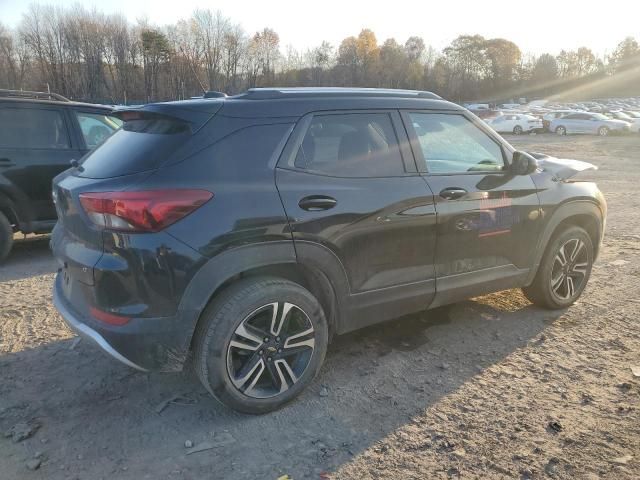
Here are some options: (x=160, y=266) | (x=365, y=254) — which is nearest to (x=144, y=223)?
(x=160, y=266)

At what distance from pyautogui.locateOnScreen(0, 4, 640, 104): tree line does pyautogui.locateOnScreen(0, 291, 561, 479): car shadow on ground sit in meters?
53.4

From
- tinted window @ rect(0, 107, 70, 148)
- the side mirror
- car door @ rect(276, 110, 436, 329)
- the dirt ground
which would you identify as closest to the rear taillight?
car door @ rect(276, 110, 436, 329)

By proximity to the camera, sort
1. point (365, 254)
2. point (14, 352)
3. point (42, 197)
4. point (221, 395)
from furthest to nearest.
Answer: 1. point (42, 197)
2. point (14, 352)
3. point (365, 254)
4. point (221, 395)

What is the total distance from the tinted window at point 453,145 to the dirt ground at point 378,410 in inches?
53.2

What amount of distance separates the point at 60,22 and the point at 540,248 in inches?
3408

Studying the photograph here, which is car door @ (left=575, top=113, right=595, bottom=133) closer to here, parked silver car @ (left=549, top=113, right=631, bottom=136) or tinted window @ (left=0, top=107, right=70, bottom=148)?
parked silver car @ (left=549, top=113, right=631, bottom=136)

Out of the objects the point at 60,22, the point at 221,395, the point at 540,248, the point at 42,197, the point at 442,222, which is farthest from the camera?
the point at 60,22

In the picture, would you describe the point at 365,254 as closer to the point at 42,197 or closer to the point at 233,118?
the point at 233,118

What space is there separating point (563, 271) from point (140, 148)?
3.62 metres

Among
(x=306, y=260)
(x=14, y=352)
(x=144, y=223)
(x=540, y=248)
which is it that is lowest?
(x=14, y=352)

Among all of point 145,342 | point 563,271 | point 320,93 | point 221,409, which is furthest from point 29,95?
point 563,271

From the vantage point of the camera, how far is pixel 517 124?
35.9m

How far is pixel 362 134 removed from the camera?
3342 mm

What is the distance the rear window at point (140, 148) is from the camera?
9.00 ft
